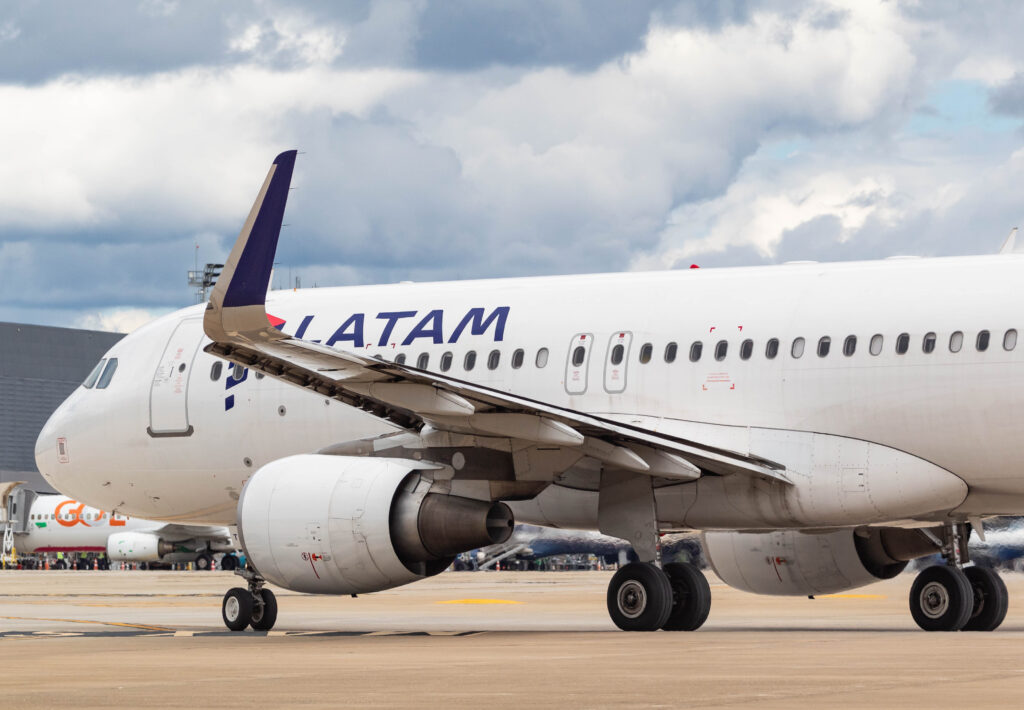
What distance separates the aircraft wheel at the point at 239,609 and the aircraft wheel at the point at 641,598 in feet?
15.9

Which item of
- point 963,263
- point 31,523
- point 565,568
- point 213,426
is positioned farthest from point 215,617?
point 31,523

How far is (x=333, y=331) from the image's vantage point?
21.4 m

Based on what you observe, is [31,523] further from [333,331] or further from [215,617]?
[333,331]

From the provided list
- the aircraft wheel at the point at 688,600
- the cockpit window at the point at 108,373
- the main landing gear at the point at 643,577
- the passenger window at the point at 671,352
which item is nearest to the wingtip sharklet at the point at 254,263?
the main landing gear at the point at 643,577

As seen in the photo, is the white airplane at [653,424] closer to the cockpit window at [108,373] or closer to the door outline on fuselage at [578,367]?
the door outline on fuselage at [578,367]

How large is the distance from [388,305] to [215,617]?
24.0ft

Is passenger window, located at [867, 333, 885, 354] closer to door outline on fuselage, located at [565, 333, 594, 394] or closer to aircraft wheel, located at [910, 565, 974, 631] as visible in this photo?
aircraft wheel, located at [910, 565, 974, 631]

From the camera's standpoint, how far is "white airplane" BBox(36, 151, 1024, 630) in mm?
16938

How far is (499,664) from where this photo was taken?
12.5 m

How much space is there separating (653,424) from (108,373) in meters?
8.50

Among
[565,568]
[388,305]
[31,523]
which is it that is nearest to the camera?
[388,305]

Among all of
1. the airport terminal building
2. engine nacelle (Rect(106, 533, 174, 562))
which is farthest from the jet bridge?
the airport terminal building

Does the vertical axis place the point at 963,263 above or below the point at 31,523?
below

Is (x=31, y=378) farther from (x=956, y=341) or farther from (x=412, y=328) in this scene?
(x=956, y=341)
